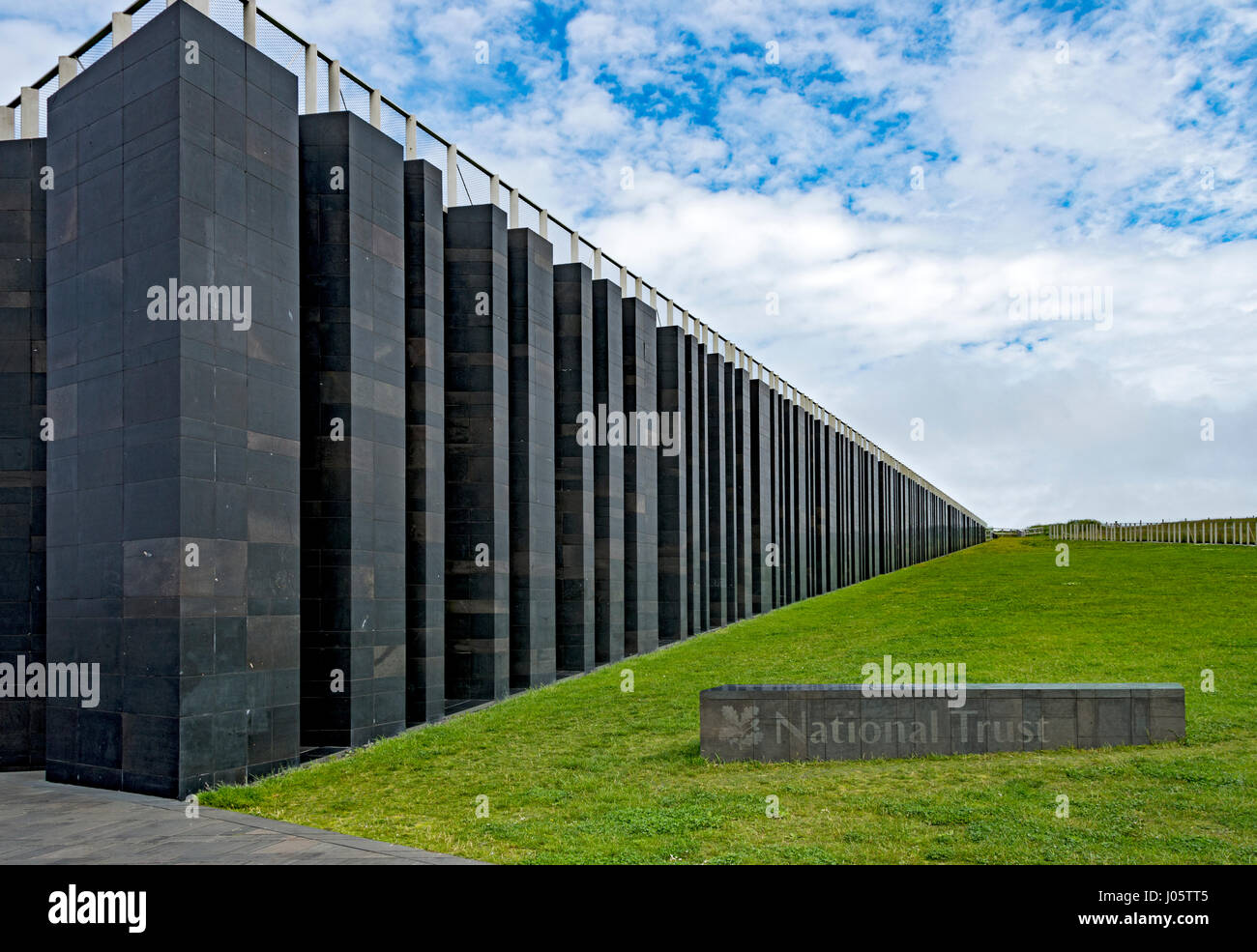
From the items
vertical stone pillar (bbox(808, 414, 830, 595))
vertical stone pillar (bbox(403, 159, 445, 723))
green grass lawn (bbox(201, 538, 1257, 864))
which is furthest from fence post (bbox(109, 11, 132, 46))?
vertical stone pillar (bbox(808, 414, 830, 595))

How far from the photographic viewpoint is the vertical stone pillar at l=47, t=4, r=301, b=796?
16.6 m

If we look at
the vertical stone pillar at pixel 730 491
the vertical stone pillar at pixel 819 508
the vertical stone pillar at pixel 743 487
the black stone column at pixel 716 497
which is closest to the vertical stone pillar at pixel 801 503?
the vertical stone pillar at pixel 819 508

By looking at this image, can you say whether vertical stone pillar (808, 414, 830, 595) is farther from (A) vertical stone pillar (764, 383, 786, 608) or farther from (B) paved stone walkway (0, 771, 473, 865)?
(B) paved stone walkway (0, 771, 473, 865)

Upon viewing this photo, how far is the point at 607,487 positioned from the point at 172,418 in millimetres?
19208

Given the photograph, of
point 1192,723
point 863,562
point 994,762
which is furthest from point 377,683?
point 863,562

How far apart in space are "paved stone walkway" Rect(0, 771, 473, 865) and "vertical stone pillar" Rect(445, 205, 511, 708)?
35.4ft

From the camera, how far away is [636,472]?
122 feet

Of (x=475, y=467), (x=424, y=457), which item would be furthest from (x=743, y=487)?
(x=424, y=457)

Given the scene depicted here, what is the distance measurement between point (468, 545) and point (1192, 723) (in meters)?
17.2

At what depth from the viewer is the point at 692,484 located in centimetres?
4419

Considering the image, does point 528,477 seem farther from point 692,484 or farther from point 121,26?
point 692,484

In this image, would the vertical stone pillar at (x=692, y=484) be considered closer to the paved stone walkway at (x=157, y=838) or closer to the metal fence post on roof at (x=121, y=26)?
the metal fence post on roof at (x=121, y=26)

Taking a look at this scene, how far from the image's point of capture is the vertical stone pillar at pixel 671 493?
4153cm

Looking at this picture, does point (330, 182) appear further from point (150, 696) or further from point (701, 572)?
point (701, 572)
